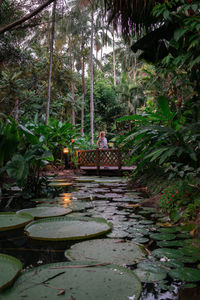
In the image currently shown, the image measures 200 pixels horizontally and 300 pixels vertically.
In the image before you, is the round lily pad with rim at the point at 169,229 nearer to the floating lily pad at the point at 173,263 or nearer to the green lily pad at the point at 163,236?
the green lily pad at the point at 163,236

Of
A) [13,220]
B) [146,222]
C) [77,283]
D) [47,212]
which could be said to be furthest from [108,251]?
[47,212]

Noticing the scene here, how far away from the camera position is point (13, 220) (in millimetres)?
2131

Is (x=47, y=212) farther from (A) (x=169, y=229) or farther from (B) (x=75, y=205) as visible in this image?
(A) (x=169, y=229)

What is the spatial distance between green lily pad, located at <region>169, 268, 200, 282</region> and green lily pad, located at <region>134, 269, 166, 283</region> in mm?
54

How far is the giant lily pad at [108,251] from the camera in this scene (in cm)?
139

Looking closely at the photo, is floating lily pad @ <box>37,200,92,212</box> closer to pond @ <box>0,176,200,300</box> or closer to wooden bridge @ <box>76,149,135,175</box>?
pond @ <box>0,176,200,300</box>

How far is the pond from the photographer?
3.82 ft

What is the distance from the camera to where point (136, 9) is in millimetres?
2965

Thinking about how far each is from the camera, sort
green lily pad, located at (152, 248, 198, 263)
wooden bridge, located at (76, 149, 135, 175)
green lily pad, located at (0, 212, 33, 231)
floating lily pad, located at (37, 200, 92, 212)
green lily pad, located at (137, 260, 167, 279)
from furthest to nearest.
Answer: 1. wooden bridge, located at (76, 149, 135, 175)
2. floating lily pad, located at (37, 200, 92, 212)
3. green lily pad, located at (0, 212, 33, 231)
4. green lily pad, located at (152, 248, 198, 263)
5. green lily pad, located at (137, 260, 167, 279)

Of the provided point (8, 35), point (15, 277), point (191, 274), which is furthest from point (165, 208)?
point (8, 35)

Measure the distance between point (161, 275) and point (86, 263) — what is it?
39cm

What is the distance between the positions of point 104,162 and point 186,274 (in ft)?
21.2

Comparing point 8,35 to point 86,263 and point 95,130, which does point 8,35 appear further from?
point 95,130

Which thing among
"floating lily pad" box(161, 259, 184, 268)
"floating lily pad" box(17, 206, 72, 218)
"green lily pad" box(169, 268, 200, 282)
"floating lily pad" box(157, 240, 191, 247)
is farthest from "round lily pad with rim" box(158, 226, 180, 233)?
"floating lily pad" box(17, 206, 72, 218)
